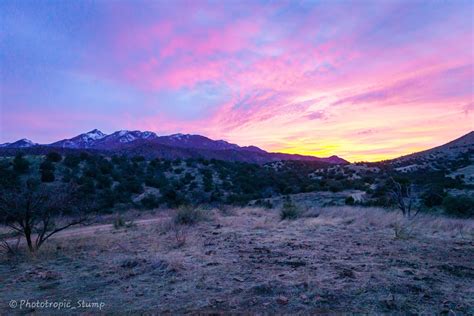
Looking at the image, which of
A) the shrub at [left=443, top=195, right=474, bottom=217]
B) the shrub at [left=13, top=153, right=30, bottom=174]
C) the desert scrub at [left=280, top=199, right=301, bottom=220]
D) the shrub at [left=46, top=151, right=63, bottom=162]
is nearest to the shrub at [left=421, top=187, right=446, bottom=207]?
the shrub at [left=443, top=195, right=474, bottom=217]

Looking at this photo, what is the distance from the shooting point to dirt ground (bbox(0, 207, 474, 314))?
6.10 m

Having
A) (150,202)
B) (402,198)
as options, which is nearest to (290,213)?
(402,198)

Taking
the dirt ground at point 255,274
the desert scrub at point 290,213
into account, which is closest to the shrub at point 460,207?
the dirt ground at point 255,274

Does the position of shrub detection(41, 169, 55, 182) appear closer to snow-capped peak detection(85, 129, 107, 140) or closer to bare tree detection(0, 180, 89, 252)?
bare tree detection(0, 180, 89, 252)

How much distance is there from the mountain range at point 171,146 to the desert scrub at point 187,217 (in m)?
67.2

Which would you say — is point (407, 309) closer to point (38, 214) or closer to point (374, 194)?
point (38, 214)

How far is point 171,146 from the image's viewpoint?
99.0m

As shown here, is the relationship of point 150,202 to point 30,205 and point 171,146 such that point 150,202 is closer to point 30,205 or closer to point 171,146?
point 30,205

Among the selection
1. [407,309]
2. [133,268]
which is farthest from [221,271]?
[407,309]

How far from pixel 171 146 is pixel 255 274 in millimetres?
93158

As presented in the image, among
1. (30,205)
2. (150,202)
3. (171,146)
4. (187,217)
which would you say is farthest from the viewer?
(171,146)

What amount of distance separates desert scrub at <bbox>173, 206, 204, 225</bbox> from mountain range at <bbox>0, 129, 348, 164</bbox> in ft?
221

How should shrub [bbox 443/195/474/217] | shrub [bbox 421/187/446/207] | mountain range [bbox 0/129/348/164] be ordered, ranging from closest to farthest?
shrub [bbox 443/195/474/217], shrub [bbox 421/187/446/207], mountain range [bbox 0/129/348/164]

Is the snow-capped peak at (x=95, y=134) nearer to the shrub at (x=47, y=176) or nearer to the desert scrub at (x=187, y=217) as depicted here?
the shrub at (x=47, y=176)
